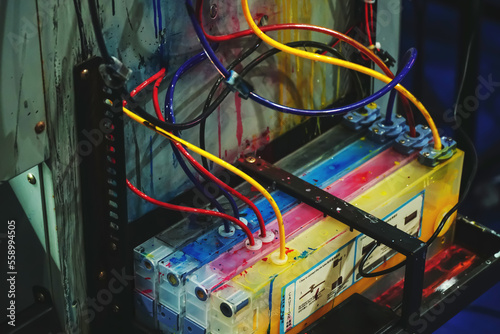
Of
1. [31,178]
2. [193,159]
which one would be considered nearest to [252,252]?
[193,159]

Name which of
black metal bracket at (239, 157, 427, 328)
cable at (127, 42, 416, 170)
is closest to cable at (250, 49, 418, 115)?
cable at (127, 42, 416, 170)

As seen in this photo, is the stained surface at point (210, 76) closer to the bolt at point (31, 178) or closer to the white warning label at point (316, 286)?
the bolt at point (31, 178)

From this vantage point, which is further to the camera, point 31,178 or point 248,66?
point 248,66

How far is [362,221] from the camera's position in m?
1.49

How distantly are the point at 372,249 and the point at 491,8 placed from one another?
4.16ft

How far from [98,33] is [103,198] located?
0.32 metres

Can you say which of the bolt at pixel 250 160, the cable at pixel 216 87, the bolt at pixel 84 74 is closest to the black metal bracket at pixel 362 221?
the bolt at pixel 250 160

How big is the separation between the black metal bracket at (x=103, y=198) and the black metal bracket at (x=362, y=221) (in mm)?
331

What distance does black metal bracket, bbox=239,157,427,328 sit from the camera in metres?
1.43

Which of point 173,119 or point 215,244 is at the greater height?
point 173,119

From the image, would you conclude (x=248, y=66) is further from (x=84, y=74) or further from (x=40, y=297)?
(x=40, y=297)

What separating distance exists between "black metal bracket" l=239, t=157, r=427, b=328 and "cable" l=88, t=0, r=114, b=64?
0.49m

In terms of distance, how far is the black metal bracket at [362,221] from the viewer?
1433 millimetres

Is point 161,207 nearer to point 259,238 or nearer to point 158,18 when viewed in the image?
Answer: point 259,238
